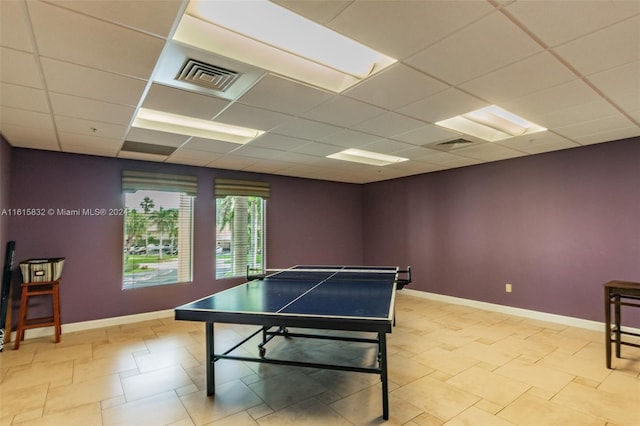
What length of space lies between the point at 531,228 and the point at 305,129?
3558mm

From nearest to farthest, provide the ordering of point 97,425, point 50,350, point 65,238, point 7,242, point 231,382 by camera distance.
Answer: point 97,425, point 231,382, point 50,350, point 7,242, point 65,238

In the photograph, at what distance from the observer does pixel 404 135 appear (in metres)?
3.55

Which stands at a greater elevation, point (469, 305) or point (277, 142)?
point (277, 142)

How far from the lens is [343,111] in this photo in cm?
280

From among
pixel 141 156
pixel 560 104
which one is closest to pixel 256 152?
pixel 141 156

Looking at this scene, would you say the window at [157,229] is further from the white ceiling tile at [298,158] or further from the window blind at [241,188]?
the white ceiling tile at [298,158]

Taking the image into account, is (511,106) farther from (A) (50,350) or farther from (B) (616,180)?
(A) (50,350)

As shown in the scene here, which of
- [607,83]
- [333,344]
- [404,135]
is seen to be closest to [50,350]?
[333,344]

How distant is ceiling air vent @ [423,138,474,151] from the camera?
12.7 ft

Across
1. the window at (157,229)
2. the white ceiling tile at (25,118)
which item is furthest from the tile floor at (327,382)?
the white ceiling tile at (25,118)

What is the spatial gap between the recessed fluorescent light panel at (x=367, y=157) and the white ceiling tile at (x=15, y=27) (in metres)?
3.34

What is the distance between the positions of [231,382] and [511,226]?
4327 millimetres

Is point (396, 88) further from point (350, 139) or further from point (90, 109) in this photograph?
point (90, 109)

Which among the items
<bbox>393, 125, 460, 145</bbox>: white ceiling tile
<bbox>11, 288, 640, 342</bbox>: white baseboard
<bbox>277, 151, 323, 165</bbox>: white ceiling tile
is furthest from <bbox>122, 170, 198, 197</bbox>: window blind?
<bbox>393, 125, 460, 145</bbox>: white ceiling tile
